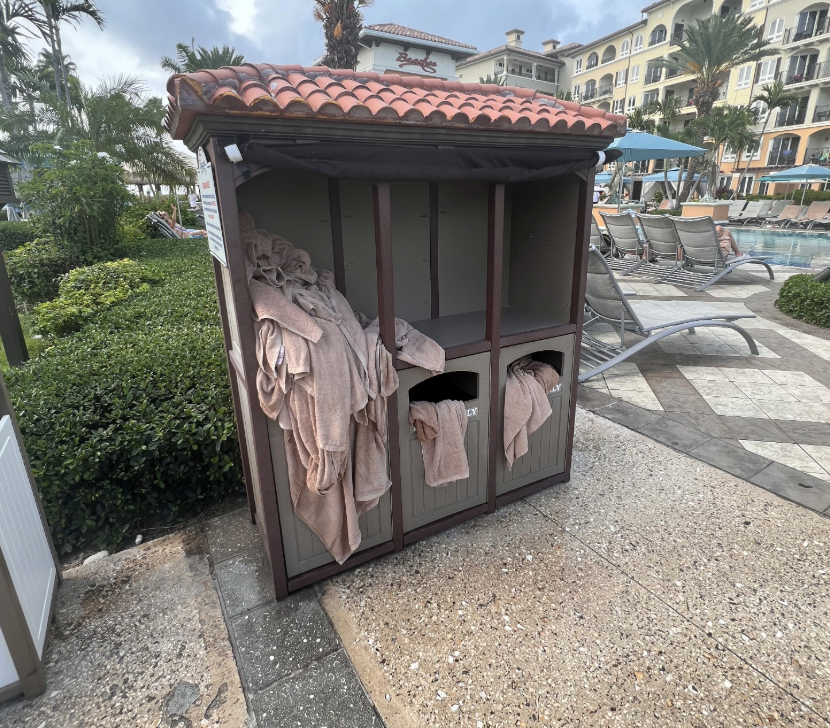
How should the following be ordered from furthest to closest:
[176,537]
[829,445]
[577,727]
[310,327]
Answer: [829,445] < [176,537] < [310,327] < [577,727]

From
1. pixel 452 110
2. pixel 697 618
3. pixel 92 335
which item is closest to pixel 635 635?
pixel 697 618

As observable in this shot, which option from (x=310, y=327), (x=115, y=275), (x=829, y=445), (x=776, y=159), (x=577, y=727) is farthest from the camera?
(x=776, y=159)

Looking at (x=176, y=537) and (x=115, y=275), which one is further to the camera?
(x=115, y=275)

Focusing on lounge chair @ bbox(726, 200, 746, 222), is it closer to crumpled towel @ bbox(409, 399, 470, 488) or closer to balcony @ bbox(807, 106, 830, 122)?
balcony @ bbox(807, 106, 830, 122)

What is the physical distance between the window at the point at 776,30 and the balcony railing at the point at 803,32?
458 millimetres

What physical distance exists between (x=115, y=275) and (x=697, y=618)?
7.71m

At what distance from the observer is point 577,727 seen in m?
1.77

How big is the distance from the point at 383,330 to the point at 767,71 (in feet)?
154

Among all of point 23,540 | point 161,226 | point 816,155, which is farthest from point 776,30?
point 23,540

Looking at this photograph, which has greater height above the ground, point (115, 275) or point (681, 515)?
point (115, 275)

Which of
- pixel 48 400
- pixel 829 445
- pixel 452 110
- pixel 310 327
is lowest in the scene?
pixel 829 445

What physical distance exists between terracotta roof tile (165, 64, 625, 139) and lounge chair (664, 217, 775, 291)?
7.87 m

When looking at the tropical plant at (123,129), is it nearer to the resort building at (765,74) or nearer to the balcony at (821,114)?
the resort building at (765,74)

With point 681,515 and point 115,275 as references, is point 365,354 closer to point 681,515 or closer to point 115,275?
point 681,515
